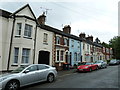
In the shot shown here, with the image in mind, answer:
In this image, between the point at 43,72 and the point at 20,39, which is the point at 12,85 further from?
the point at 20,39

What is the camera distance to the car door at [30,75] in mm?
7139

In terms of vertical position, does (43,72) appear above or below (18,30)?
below

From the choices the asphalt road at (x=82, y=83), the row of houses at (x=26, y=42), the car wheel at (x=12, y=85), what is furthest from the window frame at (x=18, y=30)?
the car wheel at (x=12, y=85)

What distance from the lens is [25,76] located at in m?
7.22

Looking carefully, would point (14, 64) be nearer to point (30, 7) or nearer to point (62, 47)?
point (30, 7)

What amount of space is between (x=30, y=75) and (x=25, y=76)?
38cm

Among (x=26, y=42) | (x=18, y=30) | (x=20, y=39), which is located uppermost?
(x=18, y=30)

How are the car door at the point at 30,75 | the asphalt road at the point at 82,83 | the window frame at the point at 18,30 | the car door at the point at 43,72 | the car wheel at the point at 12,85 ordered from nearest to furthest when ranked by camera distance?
the car wheel at the point at 12,85
the car door at the point at 30,75
the asphalt road at the point at 82,83
the car door at the point at 43,72
the window frame at the point at 18,30

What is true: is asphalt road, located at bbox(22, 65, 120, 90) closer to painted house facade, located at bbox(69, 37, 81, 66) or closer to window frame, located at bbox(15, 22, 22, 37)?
window frame, located at bbox(15, 22, 22, 37)

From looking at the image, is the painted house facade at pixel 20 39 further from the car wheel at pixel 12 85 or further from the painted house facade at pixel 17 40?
the car wheel at pixel 12 85

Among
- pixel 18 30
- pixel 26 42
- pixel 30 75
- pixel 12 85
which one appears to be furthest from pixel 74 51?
pixel 12 85

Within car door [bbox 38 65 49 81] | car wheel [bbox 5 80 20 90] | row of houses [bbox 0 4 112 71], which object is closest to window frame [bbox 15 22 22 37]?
row of houses [bbox 0 4 112 71]

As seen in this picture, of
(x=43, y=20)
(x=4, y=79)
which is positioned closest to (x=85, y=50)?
→ (x=43, y=20)

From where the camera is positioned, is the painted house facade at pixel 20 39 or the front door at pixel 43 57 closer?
the painted house facade at pixel 20 39
